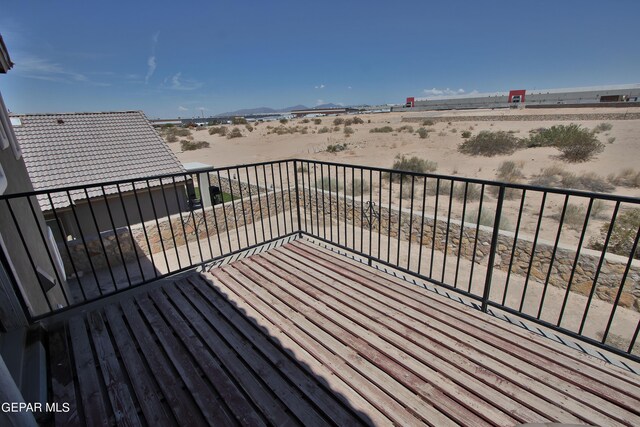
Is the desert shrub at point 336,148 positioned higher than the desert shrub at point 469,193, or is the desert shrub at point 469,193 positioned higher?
the desert shrub at point 336,148

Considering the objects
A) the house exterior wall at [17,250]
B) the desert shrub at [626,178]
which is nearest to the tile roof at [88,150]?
the house exterior wall at [17,250]

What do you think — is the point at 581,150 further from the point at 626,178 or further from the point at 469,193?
the point at 469,193

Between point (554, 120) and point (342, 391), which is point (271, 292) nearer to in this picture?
point (342, 391)

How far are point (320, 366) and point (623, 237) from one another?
5931 millimetres

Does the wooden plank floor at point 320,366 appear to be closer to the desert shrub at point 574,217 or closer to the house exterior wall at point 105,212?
the house exterior wall at point 105,212

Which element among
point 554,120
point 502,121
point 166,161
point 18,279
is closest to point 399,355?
point 18,279

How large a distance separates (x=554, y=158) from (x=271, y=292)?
14282 millimetres

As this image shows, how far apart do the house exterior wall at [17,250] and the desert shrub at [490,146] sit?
51.1 ft

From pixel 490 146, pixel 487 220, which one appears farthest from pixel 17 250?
pixel 490 146

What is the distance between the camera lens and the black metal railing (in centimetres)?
242

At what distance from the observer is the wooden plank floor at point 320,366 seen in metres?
1.53

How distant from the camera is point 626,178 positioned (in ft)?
30.0

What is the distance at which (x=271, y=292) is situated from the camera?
8.63 ft

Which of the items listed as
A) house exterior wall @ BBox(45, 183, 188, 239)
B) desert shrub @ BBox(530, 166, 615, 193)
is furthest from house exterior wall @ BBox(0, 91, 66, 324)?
desert shrub @ BBox(530, 166, 615, 193)
